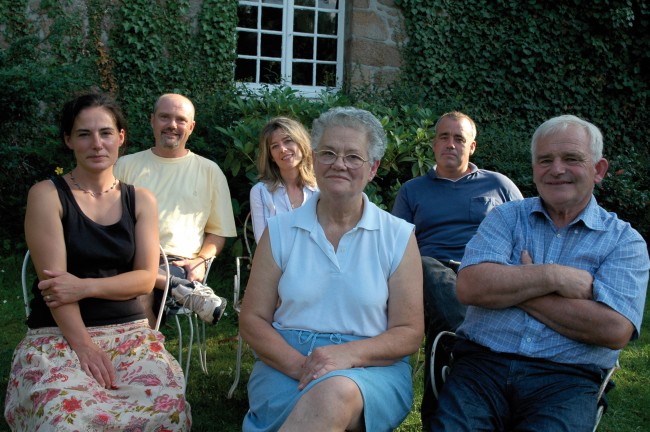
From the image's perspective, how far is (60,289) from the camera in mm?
2705

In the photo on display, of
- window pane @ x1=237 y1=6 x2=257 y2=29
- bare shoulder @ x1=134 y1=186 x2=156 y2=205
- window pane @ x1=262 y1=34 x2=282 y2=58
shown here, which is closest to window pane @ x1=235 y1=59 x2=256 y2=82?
window pane @ x1=262 y1=34 x2=282 y2=58

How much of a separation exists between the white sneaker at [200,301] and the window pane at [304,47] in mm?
5885

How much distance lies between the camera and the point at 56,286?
2703 millimetres

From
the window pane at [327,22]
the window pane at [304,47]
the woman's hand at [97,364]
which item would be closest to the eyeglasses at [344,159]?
the woman's hand at [97,364]

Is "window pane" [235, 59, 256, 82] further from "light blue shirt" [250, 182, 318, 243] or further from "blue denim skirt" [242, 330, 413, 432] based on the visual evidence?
"blue denim skirt" [242, 330, 413, 432]

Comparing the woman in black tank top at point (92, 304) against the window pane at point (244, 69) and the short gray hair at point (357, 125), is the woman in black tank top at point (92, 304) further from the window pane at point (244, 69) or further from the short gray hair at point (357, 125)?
the window pane at point (244, 69)

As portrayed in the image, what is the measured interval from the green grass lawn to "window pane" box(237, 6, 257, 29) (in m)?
4.50

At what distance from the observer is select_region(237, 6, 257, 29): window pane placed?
8.57 m

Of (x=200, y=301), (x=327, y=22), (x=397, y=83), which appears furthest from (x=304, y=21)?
(x=200, y=301)

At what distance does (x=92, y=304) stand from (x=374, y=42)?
6.39 meters

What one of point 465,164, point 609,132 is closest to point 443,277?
point 465,164

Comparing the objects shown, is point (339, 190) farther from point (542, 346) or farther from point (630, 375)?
point (630, 375)

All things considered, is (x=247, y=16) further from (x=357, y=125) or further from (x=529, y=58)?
(x=357, y=125)

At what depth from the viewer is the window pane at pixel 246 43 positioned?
862cm
